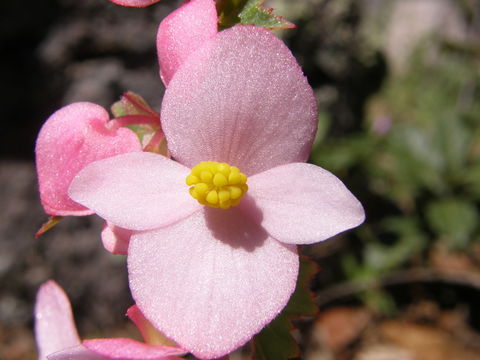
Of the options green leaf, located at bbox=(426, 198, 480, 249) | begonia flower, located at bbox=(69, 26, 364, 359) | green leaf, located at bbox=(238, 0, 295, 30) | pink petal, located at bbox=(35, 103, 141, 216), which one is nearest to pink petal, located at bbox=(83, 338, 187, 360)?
begonia flower, located at bbox=(69, 26, 364, 359)

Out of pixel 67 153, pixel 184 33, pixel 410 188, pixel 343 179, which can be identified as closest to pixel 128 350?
pixel 67 153

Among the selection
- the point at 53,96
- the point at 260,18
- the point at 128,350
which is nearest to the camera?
the point at 128,350

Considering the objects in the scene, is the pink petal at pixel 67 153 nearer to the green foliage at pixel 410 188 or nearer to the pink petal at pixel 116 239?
the pink petal at pixel 116 239

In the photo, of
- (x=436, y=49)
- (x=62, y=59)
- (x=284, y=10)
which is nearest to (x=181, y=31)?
(x=62, y=59)

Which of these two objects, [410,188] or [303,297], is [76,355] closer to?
[303,297]

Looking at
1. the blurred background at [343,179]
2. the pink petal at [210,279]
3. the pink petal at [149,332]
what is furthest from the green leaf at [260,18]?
the blurred background at [343,179]

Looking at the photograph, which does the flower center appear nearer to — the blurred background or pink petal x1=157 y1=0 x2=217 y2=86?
pink petal x1=157 y1=0 x2=217 y2=86
